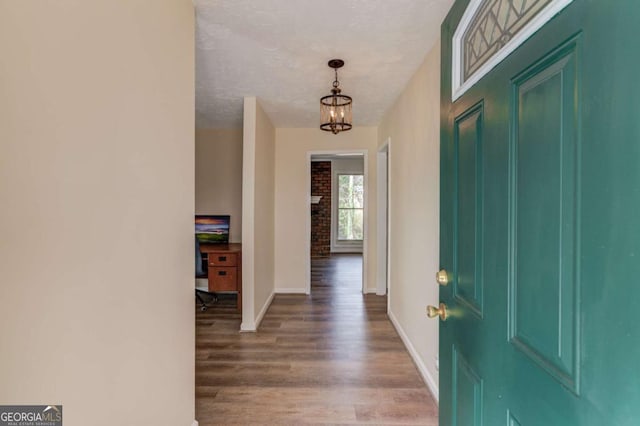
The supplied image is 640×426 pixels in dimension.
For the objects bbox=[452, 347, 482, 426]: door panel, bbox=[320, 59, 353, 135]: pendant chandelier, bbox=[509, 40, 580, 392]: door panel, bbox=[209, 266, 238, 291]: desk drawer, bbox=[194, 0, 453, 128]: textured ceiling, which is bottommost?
bbox=[209, 266, 238, 291]: desk drawer

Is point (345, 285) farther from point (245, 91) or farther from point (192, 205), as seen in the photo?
point (192, 205)

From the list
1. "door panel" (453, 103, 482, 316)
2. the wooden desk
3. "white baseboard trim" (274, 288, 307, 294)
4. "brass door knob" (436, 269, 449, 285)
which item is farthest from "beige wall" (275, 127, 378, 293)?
"door panel" (453, 103, 482, 316)

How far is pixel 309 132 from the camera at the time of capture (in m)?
4.72

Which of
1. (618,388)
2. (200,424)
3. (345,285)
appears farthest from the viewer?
(345,285)

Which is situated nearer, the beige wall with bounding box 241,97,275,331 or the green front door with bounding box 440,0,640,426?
the green front door with bounding box 440,0,640,426

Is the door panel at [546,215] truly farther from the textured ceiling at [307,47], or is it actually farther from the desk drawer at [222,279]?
the desk drawer at [222,279]

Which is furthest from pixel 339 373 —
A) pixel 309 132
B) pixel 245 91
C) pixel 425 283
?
pixel 309 132

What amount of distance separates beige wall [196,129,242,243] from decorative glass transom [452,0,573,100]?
155 inches

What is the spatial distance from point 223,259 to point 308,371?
5.98 feet

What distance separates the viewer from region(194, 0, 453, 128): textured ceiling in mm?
1839

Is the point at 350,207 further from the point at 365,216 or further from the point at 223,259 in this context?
the point at 223,259

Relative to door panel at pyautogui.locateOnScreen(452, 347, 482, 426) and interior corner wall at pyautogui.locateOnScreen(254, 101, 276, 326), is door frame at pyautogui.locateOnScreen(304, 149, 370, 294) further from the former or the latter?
door panel at pyautogui.locateOnScreen(452, 347, 482, 426)

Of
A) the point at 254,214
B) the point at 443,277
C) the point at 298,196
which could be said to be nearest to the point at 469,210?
the point at 443,277

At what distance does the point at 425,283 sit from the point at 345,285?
3028 mm
